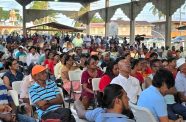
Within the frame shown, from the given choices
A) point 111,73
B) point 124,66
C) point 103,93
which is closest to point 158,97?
point 103,93

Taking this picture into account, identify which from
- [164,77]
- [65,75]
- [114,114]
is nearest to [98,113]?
[114,114]

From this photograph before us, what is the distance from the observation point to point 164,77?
4.21 meters

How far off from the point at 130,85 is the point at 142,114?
2.13 m

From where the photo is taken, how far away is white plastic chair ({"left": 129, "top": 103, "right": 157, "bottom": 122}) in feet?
12.9

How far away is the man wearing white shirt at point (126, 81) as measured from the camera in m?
5.96

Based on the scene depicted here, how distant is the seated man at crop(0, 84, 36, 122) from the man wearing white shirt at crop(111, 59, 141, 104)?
153cm

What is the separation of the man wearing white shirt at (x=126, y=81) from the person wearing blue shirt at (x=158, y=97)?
169cm

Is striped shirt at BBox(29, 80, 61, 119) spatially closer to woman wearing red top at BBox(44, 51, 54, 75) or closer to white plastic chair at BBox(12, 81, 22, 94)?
white plastic chair at BBox(12, 81, 22, 94)

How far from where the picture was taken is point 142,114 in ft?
13.1

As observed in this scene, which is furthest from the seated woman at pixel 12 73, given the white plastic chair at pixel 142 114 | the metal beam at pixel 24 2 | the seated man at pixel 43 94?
the metal beam at pixel 24 2

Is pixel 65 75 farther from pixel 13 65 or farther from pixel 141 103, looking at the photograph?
pixel 141 103

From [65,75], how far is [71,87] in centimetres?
61

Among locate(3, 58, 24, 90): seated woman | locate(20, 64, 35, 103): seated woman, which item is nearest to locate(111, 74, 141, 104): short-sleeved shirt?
locate(20, 64, 35, 103): seated woman

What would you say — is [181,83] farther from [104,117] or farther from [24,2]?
[24,2]
